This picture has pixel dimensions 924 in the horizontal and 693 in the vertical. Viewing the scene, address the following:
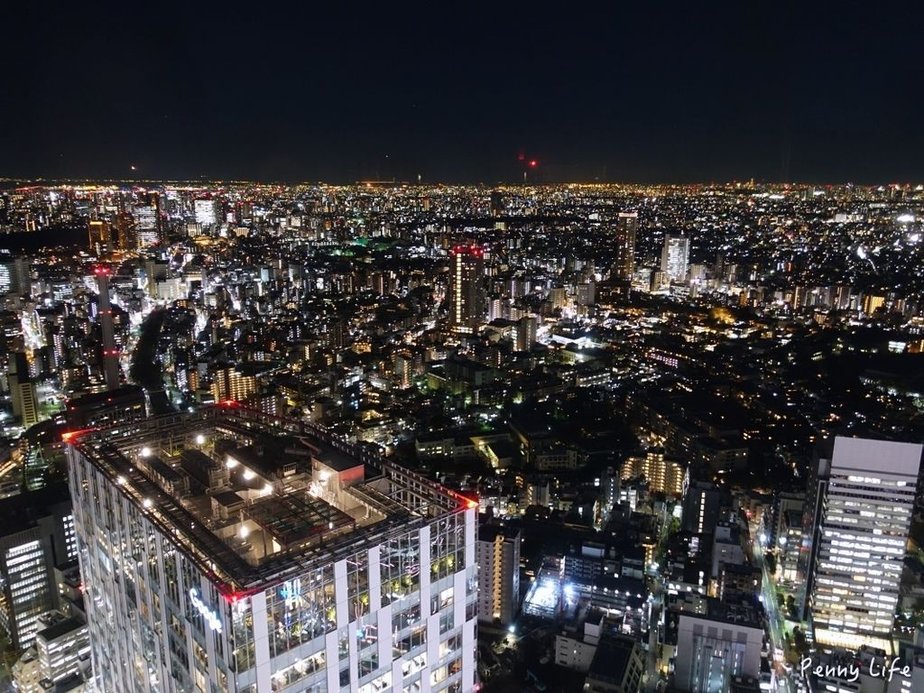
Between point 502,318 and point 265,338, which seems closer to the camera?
point 265,338

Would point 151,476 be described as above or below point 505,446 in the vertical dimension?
above

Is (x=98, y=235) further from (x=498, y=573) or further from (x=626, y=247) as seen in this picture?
(x=498, y=573)

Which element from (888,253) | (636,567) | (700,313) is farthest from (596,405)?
(888,253)

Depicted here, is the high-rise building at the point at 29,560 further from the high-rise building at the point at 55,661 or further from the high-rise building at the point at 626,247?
the high-rise building at the point at 626,247

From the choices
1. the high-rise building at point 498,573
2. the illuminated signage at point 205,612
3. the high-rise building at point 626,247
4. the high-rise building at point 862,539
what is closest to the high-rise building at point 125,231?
the high-rise building at point 626,247

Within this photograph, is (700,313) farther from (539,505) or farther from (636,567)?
(636,567)

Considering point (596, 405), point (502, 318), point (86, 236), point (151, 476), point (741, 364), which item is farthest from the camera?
point (86, 236)

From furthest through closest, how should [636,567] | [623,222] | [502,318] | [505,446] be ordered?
[623,222] < [502,318] < [505,446] < [636,567]
